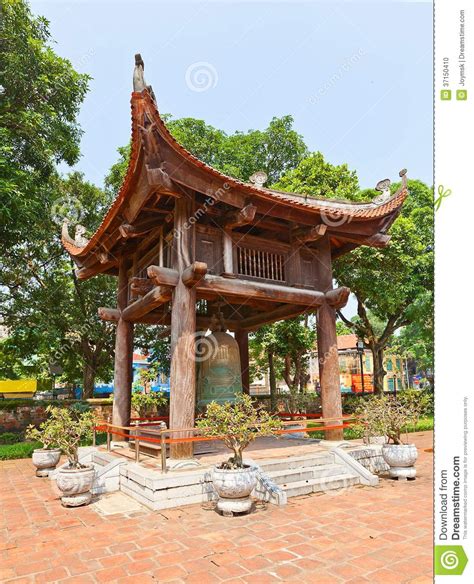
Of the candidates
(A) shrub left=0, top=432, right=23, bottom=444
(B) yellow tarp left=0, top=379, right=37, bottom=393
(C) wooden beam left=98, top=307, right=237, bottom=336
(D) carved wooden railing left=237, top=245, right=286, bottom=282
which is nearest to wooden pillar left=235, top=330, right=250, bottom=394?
(C) wooden beam left=98, top=307, right=237, bottom=336

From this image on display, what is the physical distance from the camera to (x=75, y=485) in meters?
6.71

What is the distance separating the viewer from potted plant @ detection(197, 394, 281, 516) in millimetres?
5949

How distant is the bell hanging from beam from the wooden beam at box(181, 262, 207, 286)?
296 centimetres

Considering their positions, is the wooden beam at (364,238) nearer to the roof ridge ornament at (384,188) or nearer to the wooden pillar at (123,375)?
the roof ridge ornament at (384,188)

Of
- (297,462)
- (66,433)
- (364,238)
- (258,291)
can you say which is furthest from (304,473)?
(364,238)

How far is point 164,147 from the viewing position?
718cm

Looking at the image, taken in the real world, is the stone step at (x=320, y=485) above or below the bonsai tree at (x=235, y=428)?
below

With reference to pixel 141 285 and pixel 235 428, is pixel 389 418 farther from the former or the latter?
pixel 141 285

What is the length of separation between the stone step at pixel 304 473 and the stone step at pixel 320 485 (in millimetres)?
74

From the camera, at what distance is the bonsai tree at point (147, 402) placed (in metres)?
18.3

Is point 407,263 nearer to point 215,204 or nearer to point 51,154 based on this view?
point 215,204

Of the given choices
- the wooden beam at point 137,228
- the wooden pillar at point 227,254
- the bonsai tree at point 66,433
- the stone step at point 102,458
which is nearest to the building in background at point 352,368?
the stone step at point 102,458
